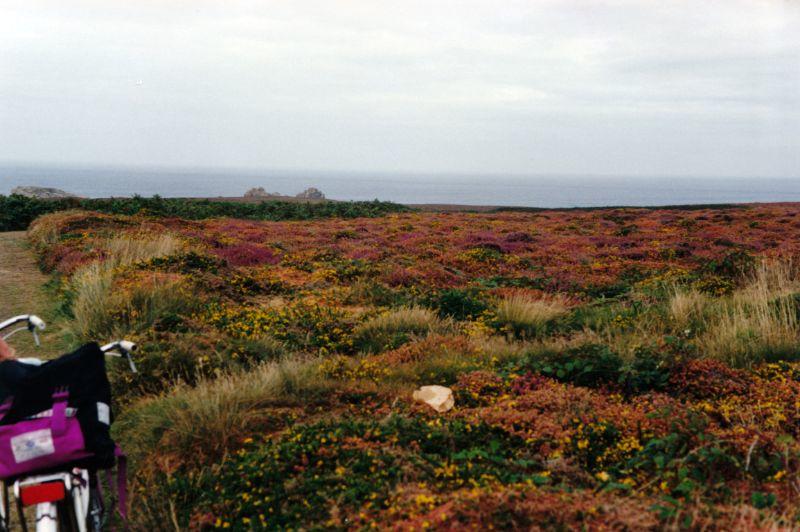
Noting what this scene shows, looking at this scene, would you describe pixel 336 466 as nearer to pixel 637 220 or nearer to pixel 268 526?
pixel 268 526

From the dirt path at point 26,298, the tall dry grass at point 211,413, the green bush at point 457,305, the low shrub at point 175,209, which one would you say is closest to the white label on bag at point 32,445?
the tall dry grass at point 211,413

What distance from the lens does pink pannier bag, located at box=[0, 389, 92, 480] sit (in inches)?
112

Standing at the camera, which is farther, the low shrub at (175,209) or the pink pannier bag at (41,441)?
the low shrub at (175,209)

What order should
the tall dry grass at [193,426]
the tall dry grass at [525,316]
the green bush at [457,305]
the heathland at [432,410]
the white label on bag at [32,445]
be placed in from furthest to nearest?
the green bush at [457,305], the tall dry grass at [525,316], the tall dry grass at [193,426], the heathland at [432,410], the white label on bag at [32,445]

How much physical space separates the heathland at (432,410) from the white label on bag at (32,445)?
140 centimetres

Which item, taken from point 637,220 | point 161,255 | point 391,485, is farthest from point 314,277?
point 637,220

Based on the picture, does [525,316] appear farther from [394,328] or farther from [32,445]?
[32,445]

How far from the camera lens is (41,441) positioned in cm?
287

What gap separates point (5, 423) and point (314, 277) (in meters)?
11.0

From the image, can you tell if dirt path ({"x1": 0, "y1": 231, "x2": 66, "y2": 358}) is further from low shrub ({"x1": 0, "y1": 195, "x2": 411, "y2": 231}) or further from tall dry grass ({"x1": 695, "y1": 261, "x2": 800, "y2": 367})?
low shrub ({"x1": 0, "y1": 195, "x2": 411, "y2": 231})

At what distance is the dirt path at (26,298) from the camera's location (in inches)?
336

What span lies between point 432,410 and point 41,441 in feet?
11.8

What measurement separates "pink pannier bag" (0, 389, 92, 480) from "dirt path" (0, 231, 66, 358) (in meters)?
5.94

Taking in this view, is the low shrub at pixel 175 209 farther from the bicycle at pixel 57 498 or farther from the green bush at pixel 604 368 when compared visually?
the bicycle at pixel 57 498
